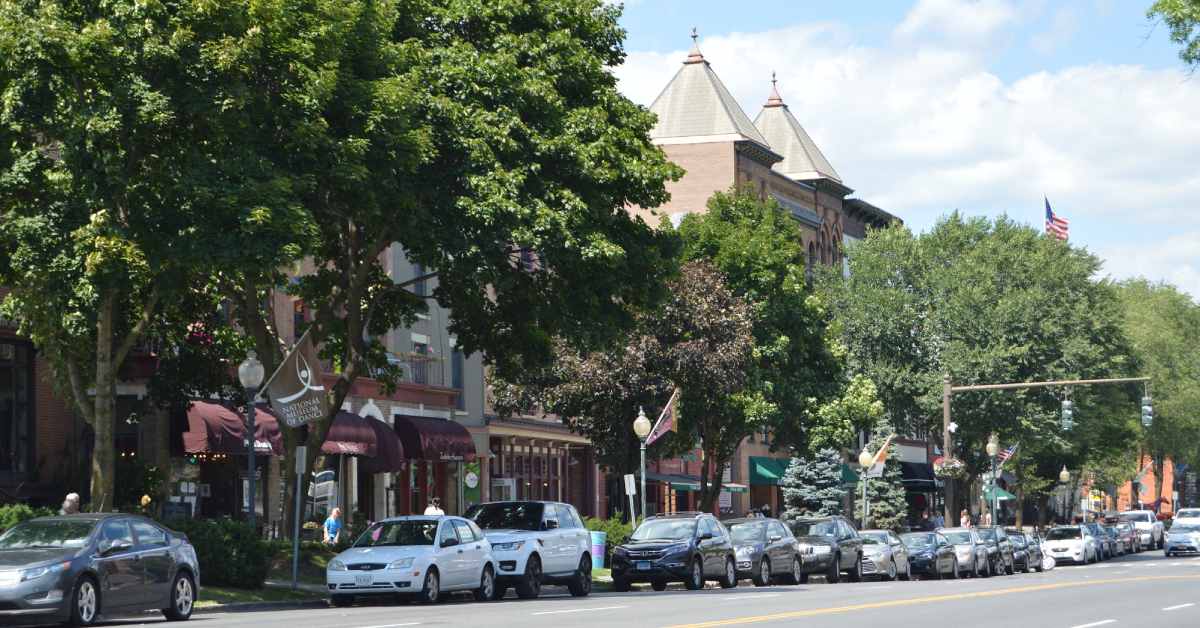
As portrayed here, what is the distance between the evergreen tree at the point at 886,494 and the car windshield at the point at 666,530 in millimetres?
35768

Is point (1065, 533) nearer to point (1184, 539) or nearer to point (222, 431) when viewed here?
point (1184, 539)

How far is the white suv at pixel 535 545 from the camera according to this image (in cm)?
3066

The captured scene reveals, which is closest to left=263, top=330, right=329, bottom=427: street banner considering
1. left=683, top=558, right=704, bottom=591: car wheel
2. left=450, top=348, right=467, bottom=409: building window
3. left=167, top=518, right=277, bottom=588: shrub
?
left=167, top=518, right=277, bottom=588: shrub

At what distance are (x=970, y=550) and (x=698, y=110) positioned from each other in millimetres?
33303

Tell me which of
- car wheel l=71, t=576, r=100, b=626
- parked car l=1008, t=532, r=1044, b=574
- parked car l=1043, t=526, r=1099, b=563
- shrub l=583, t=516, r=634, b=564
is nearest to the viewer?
car wheel l=71, t=576, r=100, b=626

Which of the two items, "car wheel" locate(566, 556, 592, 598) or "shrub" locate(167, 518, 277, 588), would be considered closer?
"shrub" locate(167, 518, 277, 588)

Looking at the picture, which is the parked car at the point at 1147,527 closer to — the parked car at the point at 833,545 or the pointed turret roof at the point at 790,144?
the pointed turret roof at the point at 790,144

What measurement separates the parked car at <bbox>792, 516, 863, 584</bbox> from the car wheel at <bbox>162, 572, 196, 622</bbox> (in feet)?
67.9

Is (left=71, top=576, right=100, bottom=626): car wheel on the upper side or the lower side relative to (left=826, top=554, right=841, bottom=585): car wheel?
upper

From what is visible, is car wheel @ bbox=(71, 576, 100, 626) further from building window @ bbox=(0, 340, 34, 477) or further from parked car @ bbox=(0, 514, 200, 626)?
building window @ bbox=(0, 340, 34, 477)

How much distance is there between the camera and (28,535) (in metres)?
22.2

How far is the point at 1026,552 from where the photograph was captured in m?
53.7

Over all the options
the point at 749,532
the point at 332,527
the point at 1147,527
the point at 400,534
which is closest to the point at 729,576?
the point at 749,532

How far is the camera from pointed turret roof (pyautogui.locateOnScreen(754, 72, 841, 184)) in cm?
8481
